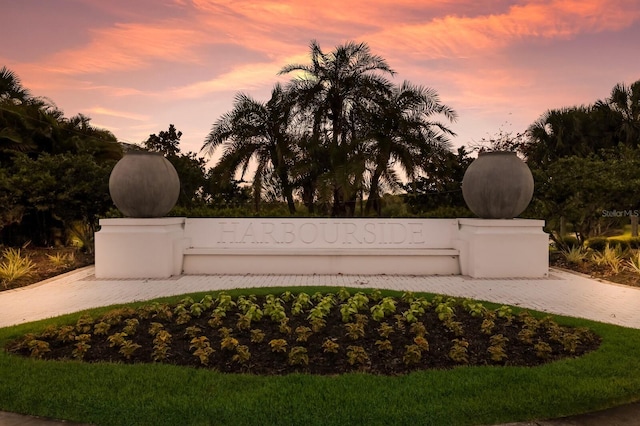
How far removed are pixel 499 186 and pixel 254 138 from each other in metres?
8.98

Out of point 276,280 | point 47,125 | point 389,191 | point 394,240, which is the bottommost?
point 276,280

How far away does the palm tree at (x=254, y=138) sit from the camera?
16.3 metres

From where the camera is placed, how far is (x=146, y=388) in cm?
387

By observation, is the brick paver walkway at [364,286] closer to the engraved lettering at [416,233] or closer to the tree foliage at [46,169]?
the engraved lettering at [416,233]

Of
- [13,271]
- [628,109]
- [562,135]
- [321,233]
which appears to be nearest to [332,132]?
[321,233]

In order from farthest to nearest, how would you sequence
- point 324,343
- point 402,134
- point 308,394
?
point 402,134 < point 324,343 < point 308,394

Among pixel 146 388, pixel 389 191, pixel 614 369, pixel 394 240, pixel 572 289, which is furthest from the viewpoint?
pixel 389 191

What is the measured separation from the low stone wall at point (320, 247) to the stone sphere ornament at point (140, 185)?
1.45 feet

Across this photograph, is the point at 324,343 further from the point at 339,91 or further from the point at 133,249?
the point at 339,91

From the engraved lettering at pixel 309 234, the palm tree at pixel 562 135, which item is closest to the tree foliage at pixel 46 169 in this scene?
the engraved lettering at pixel 309 234

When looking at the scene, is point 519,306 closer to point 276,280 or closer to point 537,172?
point 276,280

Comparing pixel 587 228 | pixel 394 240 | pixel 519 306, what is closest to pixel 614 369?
pixel 519 306

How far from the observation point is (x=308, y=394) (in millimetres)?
3736

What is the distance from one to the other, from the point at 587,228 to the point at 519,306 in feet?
20.9
